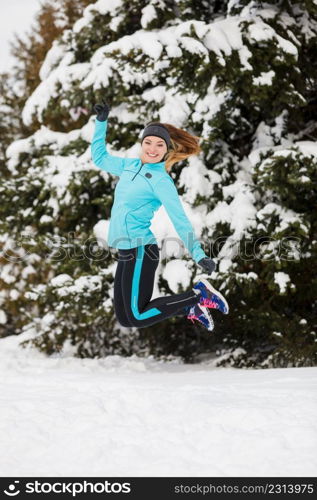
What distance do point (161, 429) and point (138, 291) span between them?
969 millimetres

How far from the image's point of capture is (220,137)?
6930 mm

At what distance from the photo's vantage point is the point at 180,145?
4156 mm

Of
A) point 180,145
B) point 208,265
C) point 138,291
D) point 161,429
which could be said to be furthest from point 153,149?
point 161,429

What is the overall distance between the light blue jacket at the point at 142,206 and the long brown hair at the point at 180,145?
24 centimetres

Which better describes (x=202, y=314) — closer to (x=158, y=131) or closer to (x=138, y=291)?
(x=138, y=291)

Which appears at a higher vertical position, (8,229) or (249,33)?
(249,33)

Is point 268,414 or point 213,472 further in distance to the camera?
point 268,414

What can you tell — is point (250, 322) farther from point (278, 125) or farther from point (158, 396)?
point (158, 396)

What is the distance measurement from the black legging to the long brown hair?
67 cm

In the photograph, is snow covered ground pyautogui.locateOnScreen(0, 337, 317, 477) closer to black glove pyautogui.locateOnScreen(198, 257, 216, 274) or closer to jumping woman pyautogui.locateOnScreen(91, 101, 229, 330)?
jumping woman pyautogui.locateOnScreen(91, 101, 229, 330)

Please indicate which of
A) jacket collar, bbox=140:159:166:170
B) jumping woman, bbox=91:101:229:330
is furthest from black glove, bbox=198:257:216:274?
jacket collar, bbox=140:159:166:170

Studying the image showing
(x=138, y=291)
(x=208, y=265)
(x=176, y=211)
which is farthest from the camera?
(x=138, y=291)
